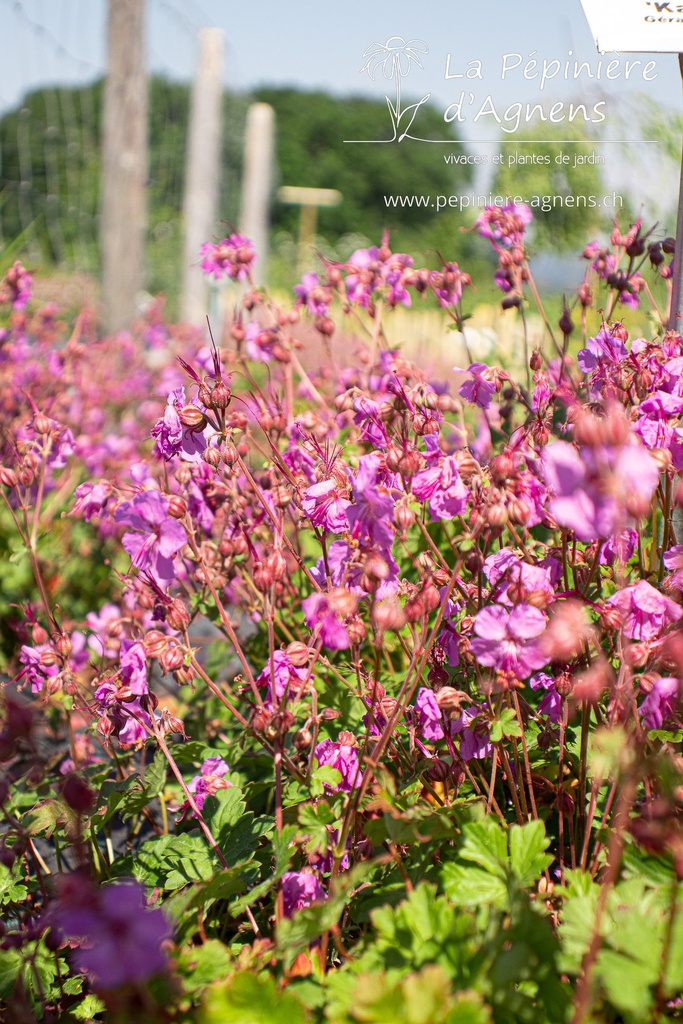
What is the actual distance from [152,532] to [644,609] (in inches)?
26.7

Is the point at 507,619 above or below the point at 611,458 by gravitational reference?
below

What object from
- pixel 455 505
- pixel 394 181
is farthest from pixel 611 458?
pixel 394 181

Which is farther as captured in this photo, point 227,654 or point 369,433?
point 227,654

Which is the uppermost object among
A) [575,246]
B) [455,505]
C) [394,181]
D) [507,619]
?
[394,181]

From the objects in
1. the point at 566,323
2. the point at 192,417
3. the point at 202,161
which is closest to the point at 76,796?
the point at 192,417

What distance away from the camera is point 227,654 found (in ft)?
7.55

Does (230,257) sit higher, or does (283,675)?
(230,257)

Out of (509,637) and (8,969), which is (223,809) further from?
(509,637)

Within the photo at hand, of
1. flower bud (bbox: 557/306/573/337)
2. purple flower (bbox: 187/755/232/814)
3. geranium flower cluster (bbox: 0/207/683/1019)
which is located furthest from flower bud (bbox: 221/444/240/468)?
flower bud (bbox: 557/306/573/337)

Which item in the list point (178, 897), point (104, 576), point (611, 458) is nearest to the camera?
point (611, 458)

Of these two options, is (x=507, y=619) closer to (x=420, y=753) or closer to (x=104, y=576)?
(x=420, y=753)

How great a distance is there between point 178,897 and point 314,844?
0.74 feet

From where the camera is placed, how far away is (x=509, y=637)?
1089 mm

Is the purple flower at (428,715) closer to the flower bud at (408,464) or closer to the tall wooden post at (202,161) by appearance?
the flower bud at (408,464)
